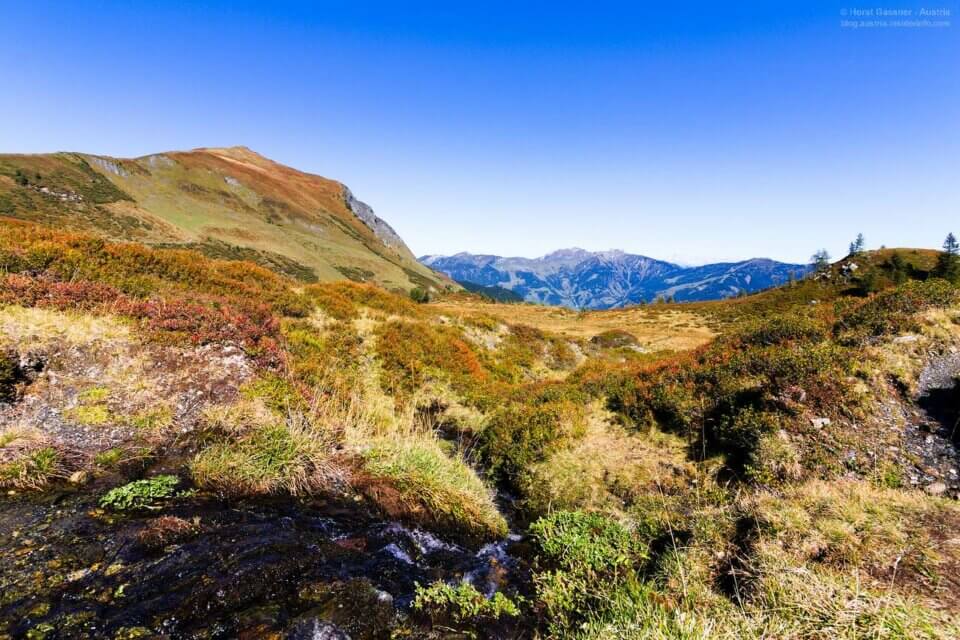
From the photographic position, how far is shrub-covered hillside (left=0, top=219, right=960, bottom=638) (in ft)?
15.1

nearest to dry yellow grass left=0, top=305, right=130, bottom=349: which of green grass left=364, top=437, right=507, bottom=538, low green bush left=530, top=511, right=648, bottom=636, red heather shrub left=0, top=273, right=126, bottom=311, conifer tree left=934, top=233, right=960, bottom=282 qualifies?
red heather shrub left=0, top=273, right=126, bottom=311

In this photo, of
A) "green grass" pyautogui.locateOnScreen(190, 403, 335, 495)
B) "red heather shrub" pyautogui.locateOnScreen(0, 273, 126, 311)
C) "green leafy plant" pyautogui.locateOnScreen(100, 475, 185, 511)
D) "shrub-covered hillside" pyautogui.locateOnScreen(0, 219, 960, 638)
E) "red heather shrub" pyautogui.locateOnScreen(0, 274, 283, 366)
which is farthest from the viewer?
"red heather shrub" pyautogui.locateOnScreen(0, 274, 283, 366)

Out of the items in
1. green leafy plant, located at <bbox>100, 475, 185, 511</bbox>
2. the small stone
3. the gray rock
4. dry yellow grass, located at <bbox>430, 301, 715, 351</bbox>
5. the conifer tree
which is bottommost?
the gray rock

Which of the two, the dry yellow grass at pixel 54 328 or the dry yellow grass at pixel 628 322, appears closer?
the dry yellow grass at pixel 54 328

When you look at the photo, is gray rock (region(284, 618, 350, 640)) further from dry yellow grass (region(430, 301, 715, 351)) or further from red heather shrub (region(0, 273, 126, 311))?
dry yellow grass (region(430, 301, 715, 351))

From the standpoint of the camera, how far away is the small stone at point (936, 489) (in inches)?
300

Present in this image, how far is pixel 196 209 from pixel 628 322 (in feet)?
369

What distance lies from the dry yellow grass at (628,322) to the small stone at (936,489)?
98.4 ft

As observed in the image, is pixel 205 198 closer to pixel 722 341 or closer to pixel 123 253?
pixel 123 253

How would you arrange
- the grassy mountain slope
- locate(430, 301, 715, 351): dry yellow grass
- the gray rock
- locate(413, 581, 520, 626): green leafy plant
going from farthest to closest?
1. the grassy mountain slope
2. locate(430, 301, 715, 351): dry yellow grass
3. locate(413, 581, 520, 626): green leafy plant
4. the gray rock

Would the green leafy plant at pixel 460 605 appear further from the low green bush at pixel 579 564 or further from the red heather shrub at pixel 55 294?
the red heather shrub at pixel 55 294

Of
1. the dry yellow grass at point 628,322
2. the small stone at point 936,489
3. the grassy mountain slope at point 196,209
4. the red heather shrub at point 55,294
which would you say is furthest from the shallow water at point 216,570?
the grassy mountain slope at point 196,209

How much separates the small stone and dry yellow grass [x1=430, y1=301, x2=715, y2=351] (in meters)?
30.0

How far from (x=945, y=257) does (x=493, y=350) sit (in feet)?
295
